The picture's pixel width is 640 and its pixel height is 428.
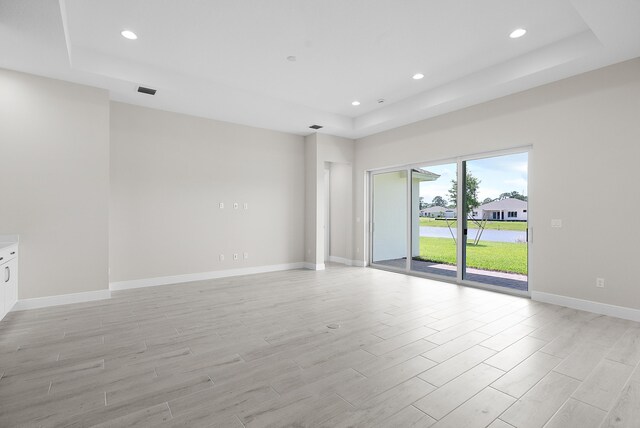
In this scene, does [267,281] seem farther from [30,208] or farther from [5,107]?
[5,107]

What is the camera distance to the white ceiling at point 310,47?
10.3 feet

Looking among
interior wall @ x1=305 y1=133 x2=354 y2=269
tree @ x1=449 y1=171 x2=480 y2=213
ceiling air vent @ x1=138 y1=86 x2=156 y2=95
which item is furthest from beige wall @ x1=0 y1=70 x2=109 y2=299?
tree @ x1=449 y1=171 x2=480 y2=213

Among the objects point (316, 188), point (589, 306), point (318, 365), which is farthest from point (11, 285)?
point (589, 306)

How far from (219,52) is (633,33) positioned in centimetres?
482

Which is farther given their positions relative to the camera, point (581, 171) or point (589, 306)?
point (581, 171)

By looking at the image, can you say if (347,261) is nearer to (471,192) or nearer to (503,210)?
(471,192)

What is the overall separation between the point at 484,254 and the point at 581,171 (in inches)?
79.1

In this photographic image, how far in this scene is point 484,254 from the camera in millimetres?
5504

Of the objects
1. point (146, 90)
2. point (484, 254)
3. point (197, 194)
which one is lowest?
point (484, 254)

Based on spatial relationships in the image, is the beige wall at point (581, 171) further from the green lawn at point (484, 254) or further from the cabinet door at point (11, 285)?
the cabinet door at point (11, 285)

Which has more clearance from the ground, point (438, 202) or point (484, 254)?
point (438, 202)

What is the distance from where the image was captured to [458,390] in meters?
2.21

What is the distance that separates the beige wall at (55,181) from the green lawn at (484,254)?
19.6 feet

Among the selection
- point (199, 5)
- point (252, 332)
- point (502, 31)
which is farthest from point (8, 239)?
point (502, 31)
